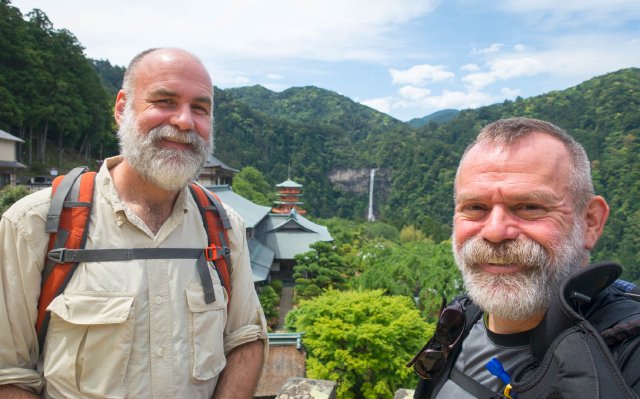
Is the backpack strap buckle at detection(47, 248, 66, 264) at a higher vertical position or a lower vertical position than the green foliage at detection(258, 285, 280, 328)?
higher

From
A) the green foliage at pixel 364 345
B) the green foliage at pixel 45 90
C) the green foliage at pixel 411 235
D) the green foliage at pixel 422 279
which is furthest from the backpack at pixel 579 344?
the green foliage at pixel 411 235

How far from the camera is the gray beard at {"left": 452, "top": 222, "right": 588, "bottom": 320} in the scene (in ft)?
4.69

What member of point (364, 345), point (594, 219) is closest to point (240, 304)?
point (594, 219)

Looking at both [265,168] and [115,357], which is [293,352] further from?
[265,168]

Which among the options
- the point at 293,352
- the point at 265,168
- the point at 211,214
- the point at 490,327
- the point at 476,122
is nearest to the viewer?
the point at 490,327

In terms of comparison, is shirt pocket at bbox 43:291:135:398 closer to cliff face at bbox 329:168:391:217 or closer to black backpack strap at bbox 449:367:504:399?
black backpack strap at bbox 449:367:504:399

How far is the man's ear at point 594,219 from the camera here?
4.99 feet

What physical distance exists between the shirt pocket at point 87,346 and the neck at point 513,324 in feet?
4.82

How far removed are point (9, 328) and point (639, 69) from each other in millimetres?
123678

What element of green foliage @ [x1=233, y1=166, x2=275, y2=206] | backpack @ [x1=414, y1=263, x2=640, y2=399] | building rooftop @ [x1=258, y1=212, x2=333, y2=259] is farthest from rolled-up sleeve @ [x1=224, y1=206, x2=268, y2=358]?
green foliage @ [x1=233, y1=166, x2=275, y2=206]

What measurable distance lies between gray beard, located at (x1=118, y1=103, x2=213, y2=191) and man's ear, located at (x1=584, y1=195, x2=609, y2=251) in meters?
1.65

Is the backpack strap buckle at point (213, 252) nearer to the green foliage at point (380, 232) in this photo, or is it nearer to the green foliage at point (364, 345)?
the green foliage at point (364, 345)

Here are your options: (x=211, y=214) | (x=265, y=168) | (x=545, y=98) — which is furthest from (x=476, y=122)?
(x=211, y=214)

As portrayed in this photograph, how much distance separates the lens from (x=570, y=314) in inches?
48.7
